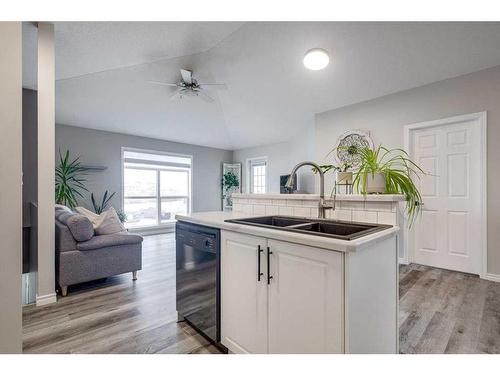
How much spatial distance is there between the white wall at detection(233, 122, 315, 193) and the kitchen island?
4250 millimetres

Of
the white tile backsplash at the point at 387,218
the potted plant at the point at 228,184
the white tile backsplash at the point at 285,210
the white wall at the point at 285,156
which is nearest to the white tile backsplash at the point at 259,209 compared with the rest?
the white tile backsplash at the point at 285,210

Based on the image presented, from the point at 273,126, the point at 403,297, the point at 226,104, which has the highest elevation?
the point at 226,104

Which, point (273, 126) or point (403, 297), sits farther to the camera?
point (273, 126)

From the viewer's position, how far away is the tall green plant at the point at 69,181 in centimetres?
427

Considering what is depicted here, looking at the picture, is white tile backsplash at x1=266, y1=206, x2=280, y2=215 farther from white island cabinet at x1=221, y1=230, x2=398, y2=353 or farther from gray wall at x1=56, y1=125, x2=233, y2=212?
gray wall at x1=56, y1=125, x2=233, y2=212

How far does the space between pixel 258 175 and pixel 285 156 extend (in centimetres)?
119

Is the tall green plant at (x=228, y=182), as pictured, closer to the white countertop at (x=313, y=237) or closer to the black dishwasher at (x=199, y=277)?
the black dishwasher at (x=199, y=277)

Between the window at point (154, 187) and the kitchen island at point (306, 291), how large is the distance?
15.1 feet

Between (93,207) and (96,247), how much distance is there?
2.99 m

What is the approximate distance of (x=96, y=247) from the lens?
104 inches

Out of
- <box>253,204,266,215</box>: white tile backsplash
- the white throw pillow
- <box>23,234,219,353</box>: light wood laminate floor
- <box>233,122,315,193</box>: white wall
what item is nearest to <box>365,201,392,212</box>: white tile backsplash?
<box>253,204,266,215</box>: white tile backsplash

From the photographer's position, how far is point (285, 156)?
6.41 meters
